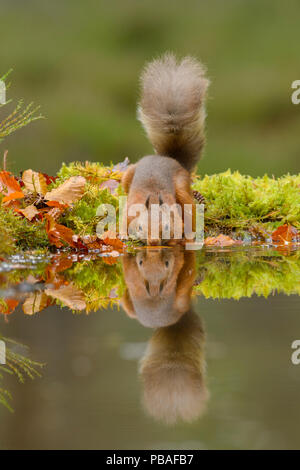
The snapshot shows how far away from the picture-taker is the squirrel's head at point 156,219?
12.1 ft

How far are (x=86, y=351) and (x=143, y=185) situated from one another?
9.12 feet

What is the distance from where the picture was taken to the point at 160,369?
3.95ft

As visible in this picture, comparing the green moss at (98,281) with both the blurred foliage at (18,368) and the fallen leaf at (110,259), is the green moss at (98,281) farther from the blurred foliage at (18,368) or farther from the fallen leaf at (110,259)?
the blurred foliage at (18,368)

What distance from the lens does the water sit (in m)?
0.92

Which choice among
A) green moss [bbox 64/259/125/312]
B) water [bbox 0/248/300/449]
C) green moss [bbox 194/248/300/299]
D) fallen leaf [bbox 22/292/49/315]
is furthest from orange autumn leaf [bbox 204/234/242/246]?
fallen leaf [bbox 22/292/49/315]

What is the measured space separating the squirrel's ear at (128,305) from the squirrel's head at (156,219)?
1639mm

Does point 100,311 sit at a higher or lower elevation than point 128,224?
lower

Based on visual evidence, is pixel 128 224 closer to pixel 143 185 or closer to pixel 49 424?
pixel 143 185

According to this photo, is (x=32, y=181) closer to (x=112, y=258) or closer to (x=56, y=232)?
(x=56, y=232)

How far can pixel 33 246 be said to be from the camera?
317cm

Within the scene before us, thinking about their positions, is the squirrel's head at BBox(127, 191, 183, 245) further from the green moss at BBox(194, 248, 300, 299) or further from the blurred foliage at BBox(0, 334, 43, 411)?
the blurred foliage at BBox(0, 334, 43, 411)

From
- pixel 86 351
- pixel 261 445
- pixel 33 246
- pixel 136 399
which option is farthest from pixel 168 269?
pixel 261 445

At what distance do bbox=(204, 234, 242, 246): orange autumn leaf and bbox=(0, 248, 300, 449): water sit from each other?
5.40ft

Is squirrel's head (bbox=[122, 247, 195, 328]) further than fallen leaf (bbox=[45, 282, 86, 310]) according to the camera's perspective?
No
